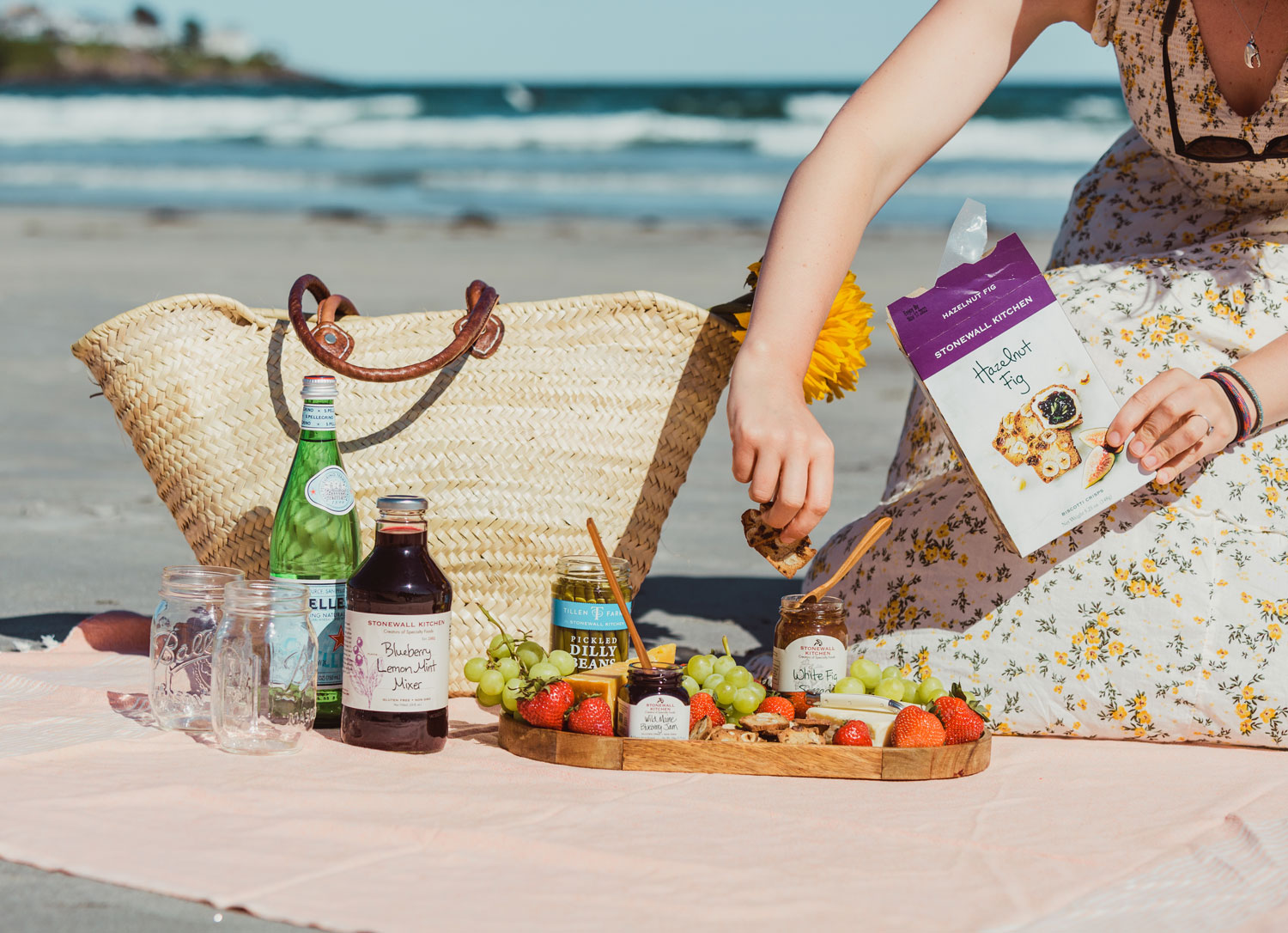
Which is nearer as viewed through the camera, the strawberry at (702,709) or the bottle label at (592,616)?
the strawberry at (702,709)

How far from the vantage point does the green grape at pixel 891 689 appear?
202 centimetres

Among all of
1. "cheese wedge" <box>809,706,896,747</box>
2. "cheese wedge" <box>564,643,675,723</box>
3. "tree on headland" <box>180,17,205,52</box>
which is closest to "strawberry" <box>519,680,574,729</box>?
"cheese wedge" <box>564,643,675,723</box>

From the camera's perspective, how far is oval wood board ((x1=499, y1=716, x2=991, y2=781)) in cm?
190

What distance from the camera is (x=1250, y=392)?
2.01 meters

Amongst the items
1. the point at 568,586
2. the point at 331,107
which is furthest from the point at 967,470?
the point at 331,107

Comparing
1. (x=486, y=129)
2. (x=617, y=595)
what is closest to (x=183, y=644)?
(x=617, y=595)

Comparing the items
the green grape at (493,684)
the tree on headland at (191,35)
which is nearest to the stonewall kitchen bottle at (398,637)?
the green grape at (493,684)

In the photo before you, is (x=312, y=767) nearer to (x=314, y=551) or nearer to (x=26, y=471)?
(x=314, y=551)

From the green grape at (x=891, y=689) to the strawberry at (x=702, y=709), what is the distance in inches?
9.6

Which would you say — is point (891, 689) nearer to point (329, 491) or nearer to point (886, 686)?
point (886, 686)

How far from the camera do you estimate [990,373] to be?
2.00m

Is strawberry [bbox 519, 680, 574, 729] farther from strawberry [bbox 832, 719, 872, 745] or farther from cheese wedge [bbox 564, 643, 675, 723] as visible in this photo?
strawberry [bbox 832, 719, 872, 745]

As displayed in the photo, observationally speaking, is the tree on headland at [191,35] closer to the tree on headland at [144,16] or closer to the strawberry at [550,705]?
the tree on headland at [144,16]

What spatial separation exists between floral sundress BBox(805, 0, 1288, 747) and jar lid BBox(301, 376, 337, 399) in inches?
36.7
